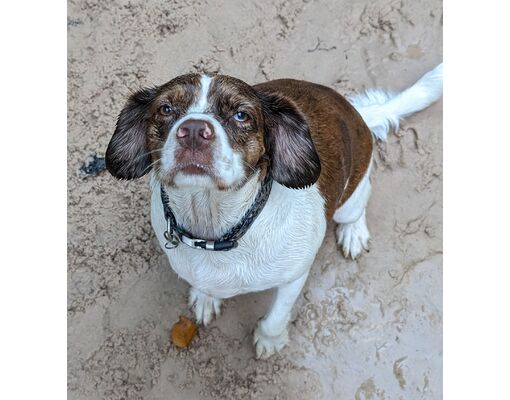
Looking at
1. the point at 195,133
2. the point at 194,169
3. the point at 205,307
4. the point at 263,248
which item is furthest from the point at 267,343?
the point at 195,133

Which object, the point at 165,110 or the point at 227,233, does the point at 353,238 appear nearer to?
the point at 227,233

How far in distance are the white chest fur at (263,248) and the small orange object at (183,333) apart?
766 mm

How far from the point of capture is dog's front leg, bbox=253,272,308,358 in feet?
9.54

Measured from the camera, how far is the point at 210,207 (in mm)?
2350

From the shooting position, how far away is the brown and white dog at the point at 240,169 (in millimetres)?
2092

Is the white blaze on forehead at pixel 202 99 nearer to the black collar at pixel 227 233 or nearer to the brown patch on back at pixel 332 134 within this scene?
the black collar at pixel 227 233

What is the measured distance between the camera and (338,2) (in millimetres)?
4121

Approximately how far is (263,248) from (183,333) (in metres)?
1.20

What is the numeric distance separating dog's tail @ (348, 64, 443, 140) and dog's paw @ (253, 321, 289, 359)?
1479 millimetres

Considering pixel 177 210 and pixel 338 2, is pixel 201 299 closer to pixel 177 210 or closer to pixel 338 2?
pixel 177 210

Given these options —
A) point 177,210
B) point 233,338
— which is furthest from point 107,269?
point 177,210

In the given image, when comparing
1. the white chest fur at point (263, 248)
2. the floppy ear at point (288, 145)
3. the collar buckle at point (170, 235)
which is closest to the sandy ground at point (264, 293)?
the white chest fur at point (263, 248)

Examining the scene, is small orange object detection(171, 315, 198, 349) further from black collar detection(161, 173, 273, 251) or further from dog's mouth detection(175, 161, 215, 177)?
dog's mouth detection(175, 161, 215, 177)

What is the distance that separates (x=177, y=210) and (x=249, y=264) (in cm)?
43
